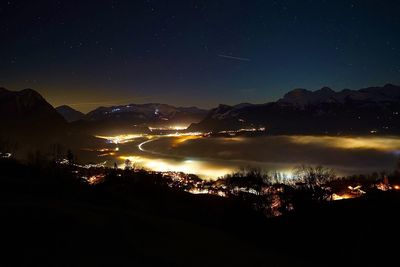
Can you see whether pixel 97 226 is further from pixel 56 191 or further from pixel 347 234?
pixel 347 234

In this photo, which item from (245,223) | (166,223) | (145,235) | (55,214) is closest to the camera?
(55,214)

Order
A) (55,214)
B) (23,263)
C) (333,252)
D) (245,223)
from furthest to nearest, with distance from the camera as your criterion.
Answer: (245,223), (333,252), (55,214), (23,263)

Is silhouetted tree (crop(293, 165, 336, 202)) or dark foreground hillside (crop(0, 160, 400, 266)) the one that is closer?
dark foreground hillside (crop(0, 160, 400, 266))

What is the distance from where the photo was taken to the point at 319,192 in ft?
111

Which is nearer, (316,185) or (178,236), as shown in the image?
(178,236)

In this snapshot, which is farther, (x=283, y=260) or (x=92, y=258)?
(x=283, y=260)

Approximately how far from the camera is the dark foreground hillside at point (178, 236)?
33.3ft

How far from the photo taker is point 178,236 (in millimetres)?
14578

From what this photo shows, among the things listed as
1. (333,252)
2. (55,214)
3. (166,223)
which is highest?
(55,214)

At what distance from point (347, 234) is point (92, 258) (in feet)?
52.8

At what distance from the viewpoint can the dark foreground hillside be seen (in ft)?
33.3

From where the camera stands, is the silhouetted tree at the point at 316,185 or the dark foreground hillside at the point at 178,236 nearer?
the dark foreground hillside at the point at 178,236

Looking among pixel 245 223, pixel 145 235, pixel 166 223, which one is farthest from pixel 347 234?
pixel 145 235

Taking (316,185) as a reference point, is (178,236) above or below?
above
